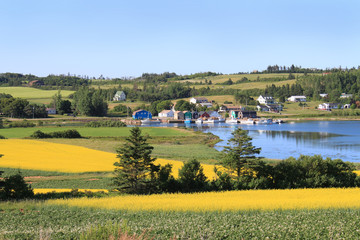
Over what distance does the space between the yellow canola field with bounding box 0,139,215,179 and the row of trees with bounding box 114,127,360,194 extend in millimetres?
4128

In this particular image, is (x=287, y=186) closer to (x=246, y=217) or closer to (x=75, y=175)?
(x=246, y=217)

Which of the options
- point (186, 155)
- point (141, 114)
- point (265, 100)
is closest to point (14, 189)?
point (186, 155)

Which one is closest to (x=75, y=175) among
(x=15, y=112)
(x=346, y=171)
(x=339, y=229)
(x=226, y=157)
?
(x=226, y=157)

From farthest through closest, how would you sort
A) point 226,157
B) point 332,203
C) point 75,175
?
1. point 75,175
2. point 226,157
3. point 332,203

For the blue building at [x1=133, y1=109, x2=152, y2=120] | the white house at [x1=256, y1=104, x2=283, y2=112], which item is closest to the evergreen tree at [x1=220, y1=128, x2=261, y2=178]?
the blue building at [x1=133, y1=109, x2=152, y2=120]

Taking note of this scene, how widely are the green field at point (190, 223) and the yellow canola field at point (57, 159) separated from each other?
13839mm

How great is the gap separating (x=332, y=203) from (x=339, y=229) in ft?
17.2

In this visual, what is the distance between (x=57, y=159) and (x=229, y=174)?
783 inches

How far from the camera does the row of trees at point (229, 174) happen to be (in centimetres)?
2095

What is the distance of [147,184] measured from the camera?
20.9 m

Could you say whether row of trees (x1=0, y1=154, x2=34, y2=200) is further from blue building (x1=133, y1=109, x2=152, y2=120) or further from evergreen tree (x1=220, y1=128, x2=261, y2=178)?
blue building (x1=133, y1=109, x2=152, y2=120)

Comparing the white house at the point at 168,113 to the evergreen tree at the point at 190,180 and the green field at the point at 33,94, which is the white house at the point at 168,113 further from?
the evergreen tree at the point at 190,180

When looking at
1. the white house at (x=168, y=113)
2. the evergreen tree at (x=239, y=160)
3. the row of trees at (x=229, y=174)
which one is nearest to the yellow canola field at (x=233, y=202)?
the row of trees at (x=229, y=174)

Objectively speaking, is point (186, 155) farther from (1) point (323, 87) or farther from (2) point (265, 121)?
(1) point (323, 87)
